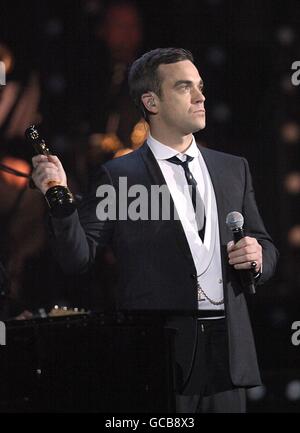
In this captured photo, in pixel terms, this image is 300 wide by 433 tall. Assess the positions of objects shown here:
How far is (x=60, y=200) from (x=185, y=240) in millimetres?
525

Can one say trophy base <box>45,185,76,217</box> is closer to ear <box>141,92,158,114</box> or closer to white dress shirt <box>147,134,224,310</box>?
white dress shirt <box>147,134,224,310</box>

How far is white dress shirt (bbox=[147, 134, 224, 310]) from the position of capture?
9.16ft

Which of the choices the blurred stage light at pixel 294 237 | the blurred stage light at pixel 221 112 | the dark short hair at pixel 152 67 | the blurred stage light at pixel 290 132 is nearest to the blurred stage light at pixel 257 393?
the blurred stage light at pixel 294 237

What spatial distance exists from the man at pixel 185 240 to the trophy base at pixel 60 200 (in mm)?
24

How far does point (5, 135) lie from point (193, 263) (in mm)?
1639

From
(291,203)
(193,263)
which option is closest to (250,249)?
(193,263)

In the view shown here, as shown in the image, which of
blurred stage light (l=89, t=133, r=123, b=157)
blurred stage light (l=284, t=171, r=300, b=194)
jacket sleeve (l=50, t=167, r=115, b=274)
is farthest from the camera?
blurred stage light (l=284, t=171, r=300, b=194)

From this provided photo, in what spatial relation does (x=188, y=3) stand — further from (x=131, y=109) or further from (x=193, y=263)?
(x=193, y=263)

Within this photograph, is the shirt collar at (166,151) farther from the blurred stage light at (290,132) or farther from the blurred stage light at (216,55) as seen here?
the blurred stage light at (290,132)

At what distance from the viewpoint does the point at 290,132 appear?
429cm

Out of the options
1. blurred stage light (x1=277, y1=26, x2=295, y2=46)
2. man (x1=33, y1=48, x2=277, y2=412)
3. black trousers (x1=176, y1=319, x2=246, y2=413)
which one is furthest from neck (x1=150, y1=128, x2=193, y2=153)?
blurred stage light (x1=277, y1=26, x2=295, y2=46)

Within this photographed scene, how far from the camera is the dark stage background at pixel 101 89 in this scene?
398 cm

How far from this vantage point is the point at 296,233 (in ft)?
14.0

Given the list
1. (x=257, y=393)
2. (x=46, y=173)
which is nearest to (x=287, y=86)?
(x=257, y=393)
